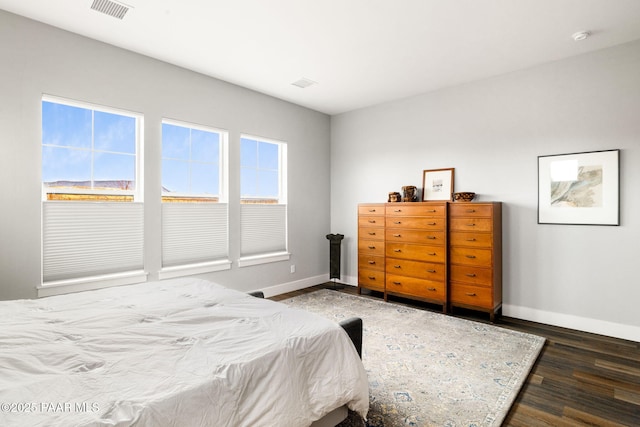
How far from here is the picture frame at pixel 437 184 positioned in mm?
4570

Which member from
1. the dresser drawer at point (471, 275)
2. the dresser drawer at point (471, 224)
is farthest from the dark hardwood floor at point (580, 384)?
the dresser drawer at point (471, 224)

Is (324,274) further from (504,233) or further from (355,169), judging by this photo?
(504,233)

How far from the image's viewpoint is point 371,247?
16.1 feet

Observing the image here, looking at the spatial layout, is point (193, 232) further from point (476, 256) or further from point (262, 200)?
point (476, 256)

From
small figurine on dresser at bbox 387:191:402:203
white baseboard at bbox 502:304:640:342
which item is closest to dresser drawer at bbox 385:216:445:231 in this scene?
small figurine on dresser at bbox 387:191:402:203

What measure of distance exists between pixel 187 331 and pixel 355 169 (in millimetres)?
4412

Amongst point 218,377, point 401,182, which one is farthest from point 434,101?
point 218,377

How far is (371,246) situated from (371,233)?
0.19 m

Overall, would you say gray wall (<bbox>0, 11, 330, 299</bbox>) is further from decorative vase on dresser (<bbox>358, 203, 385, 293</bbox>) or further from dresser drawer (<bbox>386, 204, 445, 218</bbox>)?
dresser drawer (<bbox>386, 204, 445, 218</bbox>)

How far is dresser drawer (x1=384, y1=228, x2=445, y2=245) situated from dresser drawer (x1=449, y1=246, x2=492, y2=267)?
190mm

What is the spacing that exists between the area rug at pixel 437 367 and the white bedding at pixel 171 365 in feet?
1.85

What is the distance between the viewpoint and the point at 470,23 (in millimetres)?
2975

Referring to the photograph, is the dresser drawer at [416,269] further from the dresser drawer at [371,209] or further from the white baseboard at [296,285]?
the white baseboard at [296,285]

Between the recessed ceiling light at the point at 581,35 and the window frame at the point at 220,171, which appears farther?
the window frame at the point at 220,171
